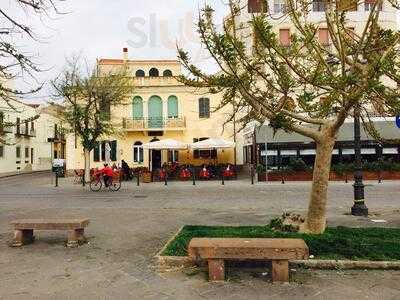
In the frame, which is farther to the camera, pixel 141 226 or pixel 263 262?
pixel 141 226

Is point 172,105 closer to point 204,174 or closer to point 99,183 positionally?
point 204,174

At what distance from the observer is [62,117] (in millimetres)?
29375

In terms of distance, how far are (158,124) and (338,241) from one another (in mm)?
28857

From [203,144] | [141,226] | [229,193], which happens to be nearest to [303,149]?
[203,144]

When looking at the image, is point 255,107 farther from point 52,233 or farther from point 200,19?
point 52,233

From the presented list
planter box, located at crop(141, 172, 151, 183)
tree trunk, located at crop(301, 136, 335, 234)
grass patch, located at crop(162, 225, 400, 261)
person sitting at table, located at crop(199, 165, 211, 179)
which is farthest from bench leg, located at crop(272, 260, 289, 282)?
person sitting at table, located at crop(199, 165, 211, 179)

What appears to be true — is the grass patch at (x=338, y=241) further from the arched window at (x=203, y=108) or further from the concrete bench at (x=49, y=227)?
the arched window at (x=203, y=108)

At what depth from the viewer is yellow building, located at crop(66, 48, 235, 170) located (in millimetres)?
35312

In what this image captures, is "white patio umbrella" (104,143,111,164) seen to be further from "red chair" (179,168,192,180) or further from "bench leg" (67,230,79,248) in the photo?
"bench leg" (67,230,79,248)

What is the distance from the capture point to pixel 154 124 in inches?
1404

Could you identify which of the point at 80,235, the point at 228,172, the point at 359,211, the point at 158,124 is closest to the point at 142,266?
the point at 80,235

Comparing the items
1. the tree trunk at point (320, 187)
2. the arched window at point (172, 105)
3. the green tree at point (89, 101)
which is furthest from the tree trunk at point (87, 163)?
the tree trunk at point (320, 187)

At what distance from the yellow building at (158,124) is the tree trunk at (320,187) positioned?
26269mm

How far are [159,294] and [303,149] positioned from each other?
2418 centimetres
